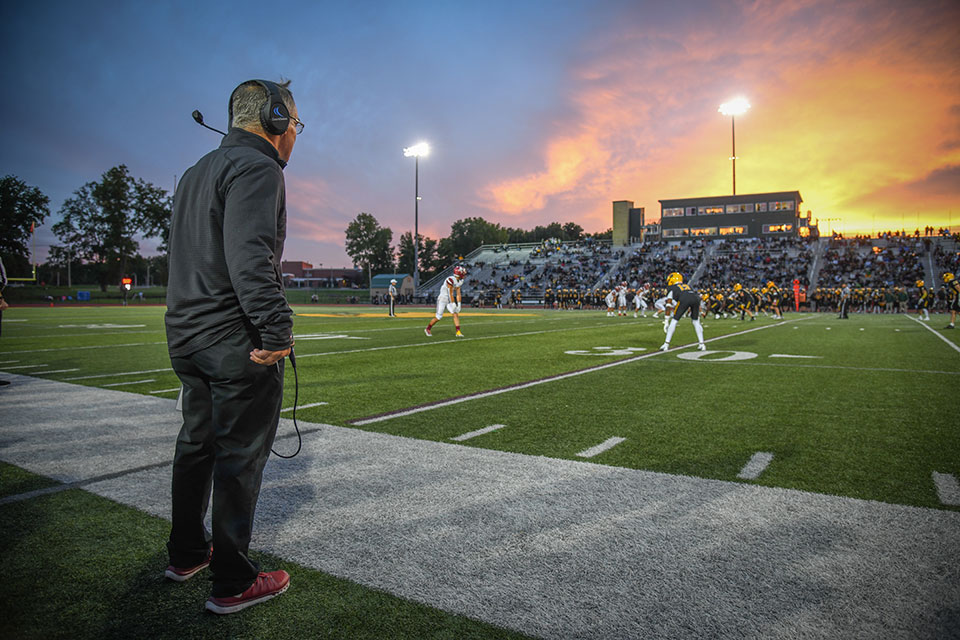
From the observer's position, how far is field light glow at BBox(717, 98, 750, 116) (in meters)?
52.2

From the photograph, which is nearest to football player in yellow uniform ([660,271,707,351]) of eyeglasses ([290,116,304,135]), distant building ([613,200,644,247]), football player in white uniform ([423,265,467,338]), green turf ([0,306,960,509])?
green turf ([0,306,960,509])

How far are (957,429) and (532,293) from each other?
51659mm

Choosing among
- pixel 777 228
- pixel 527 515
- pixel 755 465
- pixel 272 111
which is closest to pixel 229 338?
pixel 272 111

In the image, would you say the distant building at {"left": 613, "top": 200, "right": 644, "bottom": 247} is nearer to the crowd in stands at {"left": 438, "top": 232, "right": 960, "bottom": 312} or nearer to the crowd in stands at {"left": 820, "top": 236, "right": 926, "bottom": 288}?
the crowd in stands at {"left": 438, "top": 232, "right": 960, "bottom": 312}

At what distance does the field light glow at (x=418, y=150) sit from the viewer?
52875 mm

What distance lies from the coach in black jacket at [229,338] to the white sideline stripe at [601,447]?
253cm

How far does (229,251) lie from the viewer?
2297mm

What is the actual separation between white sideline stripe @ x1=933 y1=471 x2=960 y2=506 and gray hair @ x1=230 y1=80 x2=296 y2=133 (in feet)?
14.1

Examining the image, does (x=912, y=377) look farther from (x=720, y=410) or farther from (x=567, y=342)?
(x=567, y=342)

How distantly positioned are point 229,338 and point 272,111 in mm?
1026

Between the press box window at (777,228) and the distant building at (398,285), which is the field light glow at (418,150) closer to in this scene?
the distant building at (398,285)

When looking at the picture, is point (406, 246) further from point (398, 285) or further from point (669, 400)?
point (669, 400)

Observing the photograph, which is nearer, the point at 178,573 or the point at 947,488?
the point at 178,573

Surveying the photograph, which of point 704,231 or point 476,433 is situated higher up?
point 704,231
